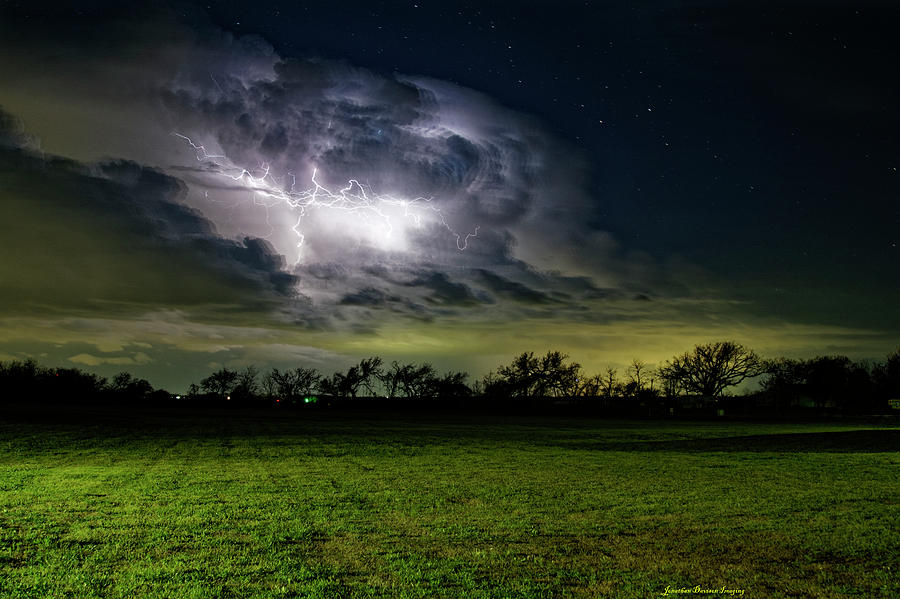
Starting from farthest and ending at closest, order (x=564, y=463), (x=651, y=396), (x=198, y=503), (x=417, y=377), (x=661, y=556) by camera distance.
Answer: (x=417, y=377)
(x=651, y=396)
(x=564, y=463)
(x=198, y=503)
(x=661, y=556)

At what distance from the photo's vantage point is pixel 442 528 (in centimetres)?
1191

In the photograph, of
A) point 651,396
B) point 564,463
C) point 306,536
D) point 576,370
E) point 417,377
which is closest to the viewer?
point 306,536

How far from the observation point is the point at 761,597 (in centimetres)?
815

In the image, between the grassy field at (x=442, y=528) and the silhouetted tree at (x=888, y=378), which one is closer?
the grassy field at (x=442, y=528)

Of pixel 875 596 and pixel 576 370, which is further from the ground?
pixel 576 370

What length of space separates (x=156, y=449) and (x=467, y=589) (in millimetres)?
23880

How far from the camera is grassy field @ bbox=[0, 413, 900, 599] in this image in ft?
28.2

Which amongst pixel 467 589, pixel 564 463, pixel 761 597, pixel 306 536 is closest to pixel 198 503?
pixel 306 536

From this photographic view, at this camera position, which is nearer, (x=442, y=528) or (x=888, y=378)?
(x=442, y=528)

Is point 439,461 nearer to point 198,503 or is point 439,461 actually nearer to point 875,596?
point 198,503

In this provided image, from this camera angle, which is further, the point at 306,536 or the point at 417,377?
the point at 417,377

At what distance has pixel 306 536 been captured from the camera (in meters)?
11.1

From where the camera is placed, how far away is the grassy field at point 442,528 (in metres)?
8.61

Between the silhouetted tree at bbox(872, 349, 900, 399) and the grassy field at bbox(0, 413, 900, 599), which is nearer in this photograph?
the grassy field at bbox(0, 413, 900, 599)
